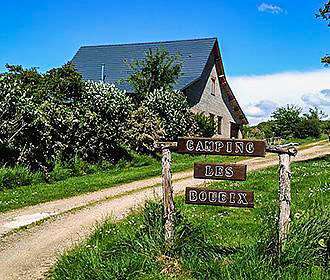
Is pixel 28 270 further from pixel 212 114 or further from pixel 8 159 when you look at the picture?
pixel 212 114

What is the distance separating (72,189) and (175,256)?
27.2 feet

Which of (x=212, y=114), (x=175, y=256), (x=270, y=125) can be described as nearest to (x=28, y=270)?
(x=175, y=256)

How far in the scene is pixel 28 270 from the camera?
21.8 ft

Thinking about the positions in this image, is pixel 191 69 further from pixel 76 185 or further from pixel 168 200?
pixel 168 200

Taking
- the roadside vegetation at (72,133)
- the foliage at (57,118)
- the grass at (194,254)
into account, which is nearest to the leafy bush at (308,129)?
the roadside vegetation at (72,133)

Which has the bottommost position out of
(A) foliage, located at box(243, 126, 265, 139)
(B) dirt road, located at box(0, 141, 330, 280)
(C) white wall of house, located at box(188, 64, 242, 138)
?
(B) dirt road, located at box(0, 141, 330, 280)

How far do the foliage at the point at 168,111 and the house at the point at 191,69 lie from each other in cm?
437

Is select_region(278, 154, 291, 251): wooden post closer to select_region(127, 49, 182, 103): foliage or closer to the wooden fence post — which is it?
the wooden fence post

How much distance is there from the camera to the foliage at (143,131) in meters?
22.2

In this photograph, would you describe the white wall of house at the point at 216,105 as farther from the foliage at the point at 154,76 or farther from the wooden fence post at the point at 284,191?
the wooden fence post at the point at 284,191

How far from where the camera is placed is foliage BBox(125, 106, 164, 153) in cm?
2217

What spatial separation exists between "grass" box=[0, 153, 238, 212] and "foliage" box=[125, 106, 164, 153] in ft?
3.95

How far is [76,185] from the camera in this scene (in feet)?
47.9

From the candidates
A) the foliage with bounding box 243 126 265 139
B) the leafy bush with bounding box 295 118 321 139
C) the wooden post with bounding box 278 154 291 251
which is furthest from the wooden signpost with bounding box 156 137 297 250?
the leafy bush with bounding box 295 118 321 139
